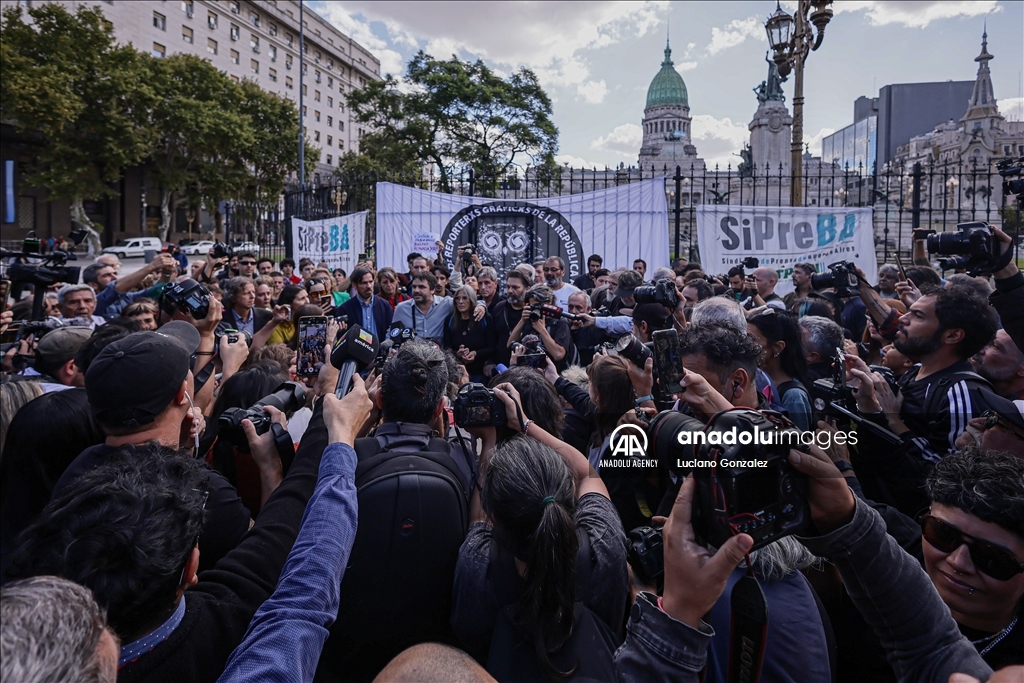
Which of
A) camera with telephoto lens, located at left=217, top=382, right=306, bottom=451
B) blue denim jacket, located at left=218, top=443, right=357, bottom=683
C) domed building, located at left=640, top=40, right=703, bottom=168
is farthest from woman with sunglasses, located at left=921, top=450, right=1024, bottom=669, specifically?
domed building, located at left=640, top=40, right=703, bottom=168

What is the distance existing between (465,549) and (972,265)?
2.56 metres

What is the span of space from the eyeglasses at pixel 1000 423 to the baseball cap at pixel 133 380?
8.98 ft

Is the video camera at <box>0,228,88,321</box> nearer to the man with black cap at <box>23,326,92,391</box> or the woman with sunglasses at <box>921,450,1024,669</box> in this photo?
the man with black cap at <box>23,326,92,391</box>

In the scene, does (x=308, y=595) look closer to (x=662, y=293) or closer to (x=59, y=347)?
(x=59, y=347)

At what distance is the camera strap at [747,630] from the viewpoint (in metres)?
1.08

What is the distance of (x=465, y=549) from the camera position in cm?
189

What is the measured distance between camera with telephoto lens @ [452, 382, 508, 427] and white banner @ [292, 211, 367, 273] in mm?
9794

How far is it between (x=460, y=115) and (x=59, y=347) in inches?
1318

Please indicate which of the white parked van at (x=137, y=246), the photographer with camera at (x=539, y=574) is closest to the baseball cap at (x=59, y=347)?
the photographer with camera at (x=539, y=574)

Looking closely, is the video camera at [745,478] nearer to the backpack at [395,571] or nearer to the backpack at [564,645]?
the backpack at [564,645]

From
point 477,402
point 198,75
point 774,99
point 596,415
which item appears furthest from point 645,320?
point 774,99

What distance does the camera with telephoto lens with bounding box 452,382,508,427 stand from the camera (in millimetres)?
2260

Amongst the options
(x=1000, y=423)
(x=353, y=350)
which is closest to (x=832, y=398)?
(x=1000, y=423)

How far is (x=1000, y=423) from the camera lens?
203 cm
